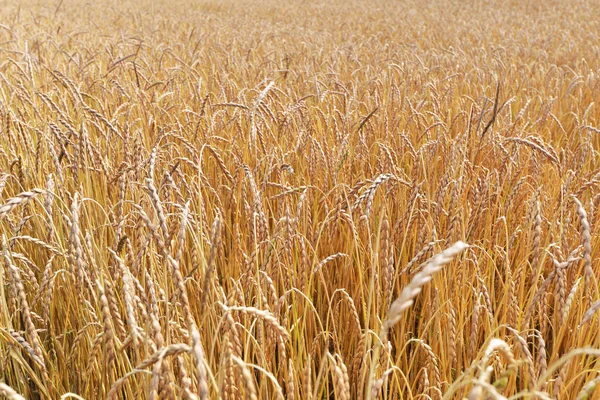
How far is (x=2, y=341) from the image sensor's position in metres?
0.96

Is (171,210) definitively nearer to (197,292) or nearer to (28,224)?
(197,292)

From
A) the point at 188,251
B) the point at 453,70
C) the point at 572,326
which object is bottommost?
the point at 572,326

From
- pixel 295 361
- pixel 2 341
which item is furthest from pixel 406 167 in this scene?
pixel 2 341

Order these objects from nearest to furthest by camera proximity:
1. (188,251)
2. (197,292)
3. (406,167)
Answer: (197,292) < (188,251) < (406,167)

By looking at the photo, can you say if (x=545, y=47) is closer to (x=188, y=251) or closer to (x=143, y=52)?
(x=143, y=52)

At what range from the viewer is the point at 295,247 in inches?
48.0

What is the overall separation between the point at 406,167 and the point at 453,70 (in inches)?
A: 68.3

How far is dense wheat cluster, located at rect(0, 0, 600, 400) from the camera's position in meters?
0.68

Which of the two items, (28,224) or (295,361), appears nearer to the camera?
(295,361)

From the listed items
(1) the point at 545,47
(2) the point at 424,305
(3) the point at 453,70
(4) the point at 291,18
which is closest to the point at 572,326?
(2) the point at 424,305

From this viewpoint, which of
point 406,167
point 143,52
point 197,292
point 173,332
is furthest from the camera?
point 143,52

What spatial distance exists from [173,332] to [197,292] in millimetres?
141

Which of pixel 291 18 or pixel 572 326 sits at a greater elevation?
pixel 291 18

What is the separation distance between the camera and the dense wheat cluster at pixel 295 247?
681mm
